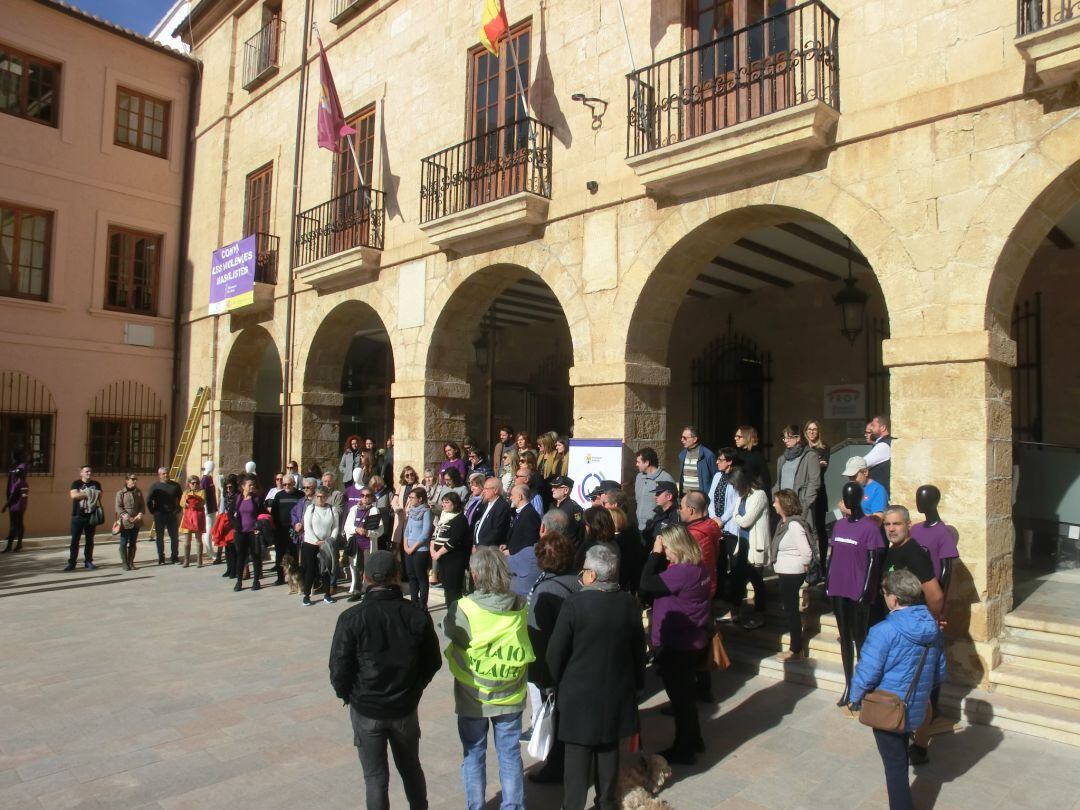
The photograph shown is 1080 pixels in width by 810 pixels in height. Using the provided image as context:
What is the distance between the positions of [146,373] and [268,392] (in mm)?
2677

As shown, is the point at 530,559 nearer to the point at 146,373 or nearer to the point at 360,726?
the point at 360,726

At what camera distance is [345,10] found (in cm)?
1222

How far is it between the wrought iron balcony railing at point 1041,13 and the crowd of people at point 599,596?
125 inches

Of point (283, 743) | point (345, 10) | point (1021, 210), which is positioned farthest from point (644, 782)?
point (345, 10)

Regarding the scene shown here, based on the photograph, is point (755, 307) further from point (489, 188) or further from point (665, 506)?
point (665, 506)

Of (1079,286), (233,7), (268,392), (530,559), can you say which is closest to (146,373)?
(268,392)

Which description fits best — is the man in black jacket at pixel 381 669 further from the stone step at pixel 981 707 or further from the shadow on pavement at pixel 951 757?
the stone step at pixel 981 707

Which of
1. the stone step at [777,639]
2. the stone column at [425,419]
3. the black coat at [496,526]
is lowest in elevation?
the stone step at [777,639]

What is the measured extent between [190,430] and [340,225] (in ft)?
19.8

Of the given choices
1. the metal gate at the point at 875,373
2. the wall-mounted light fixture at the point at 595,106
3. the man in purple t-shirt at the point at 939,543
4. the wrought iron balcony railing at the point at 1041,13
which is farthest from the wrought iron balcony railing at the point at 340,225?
the man in purple t-shirt at the point at 939,543

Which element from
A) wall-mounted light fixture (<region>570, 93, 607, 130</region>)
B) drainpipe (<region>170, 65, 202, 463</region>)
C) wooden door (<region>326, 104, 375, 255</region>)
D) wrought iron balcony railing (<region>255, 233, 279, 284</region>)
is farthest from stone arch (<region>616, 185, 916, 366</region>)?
drainpipe (<region>170, 65, 202, 463</region>)

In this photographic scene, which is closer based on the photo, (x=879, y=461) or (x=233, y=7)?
(x=879, y=461)

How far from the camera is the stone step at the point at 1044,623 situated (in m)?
5.55

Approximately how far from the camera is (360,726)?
3.43m
